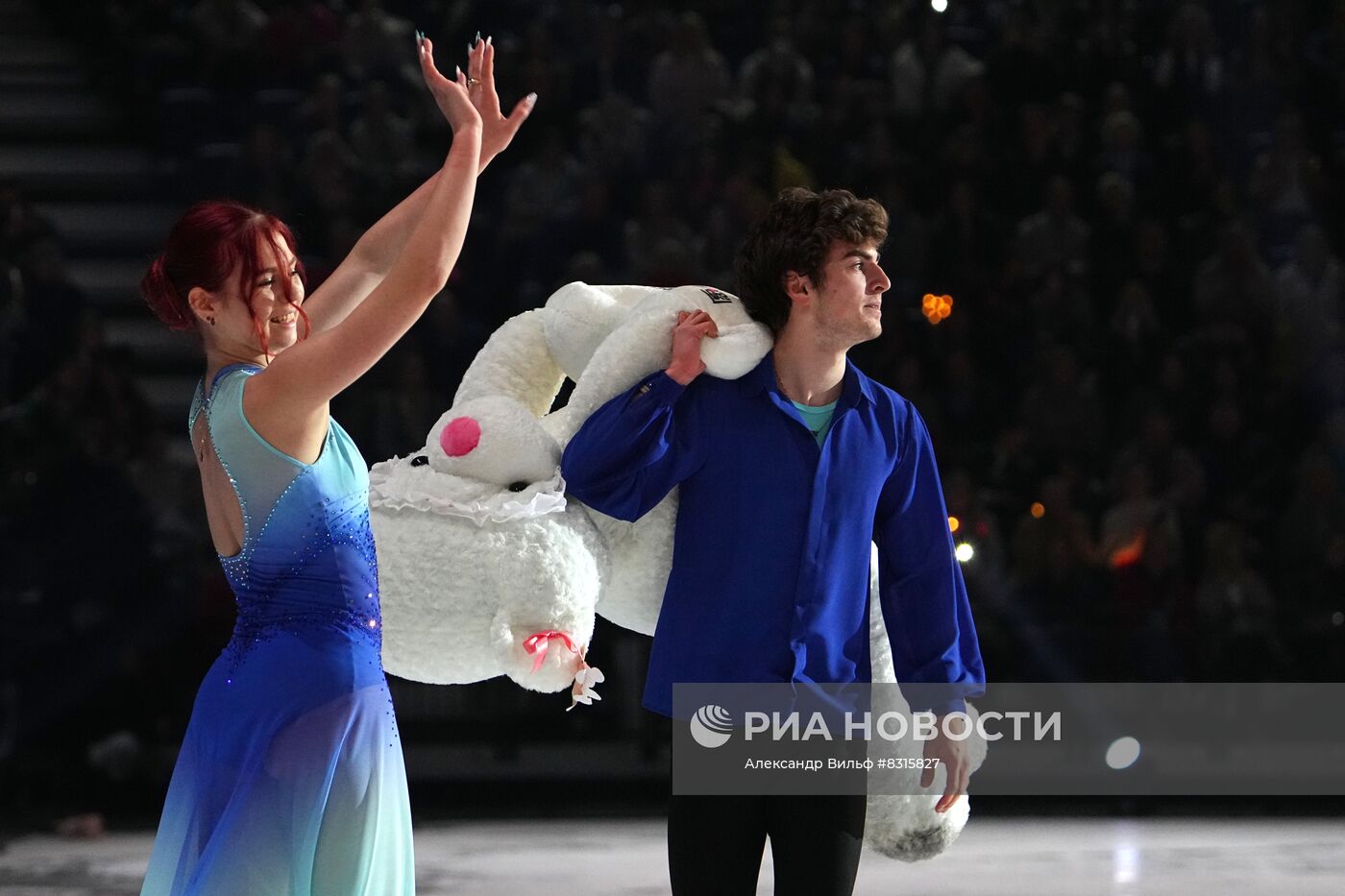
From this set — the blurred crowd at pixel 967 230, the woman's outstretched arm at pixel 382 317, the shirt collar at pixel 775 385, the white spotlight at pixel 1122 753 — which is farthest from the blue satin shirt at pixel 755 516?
the blurred crowd at pixel 967 230

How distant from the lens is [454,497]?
7.22 ft

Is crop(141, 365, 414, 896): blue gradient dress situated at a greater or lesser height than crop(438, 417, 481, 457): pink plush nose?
lesser

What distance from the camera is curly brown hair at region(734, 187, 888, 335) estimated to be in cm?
222

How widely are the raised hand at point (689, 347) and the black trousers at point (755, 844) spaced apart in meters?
0.59

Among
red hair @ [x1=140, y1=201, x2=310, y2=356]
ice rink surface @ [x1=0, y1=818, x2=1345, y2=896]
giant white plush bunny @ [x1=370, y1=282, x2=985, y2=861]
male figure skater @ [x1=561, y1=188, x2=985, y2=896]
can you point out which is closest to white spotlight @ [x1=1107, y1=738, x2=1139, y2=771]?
ice rink surface @ [x1=0, y1=818, x2=1345, y2=896]

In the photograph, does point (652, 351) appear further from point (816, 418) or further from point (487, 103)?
point (487, 103)

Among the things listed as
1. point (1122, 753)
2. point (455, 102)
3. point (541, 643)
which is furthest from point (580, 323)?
point (1122, 753)

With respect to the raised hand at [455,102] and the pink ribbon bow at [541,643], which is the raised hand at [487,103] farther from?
the pink ribbon bow at [541,643]

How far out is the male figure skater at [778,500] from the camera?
217 cm

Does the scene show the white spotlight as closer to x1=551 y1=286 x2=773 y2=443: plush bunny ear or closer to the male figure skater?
the male figure skater

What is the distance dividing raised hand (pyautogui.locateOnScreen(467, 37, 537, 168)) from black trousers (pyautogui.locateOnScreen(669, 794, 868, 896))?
930 millimetres

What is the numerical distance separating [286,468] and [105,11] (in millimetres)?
6269

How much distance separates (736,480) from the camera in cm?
222

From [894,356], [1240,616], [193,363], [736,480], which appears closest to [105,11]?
[193,363]
